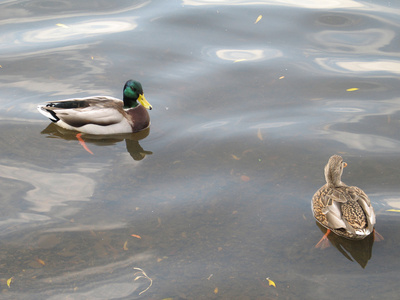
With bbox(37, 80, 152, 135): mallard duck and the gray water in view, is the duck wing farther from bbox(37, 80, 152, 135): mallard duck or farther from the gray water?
the gray water

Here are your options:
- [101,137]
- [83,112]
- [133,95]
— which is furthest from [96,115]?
[133,95]

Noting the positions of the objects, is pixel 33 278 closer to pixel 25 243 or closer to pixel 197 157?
pixel 25 243

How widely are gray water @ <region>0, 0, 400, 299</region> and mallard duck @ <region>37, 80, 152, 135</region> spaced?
0.15 metres

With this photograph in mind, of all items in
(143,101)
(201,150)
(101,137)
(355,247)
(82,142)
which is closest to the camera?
(355,247)

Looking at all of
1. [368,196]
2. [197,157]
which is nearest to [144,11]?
[197,157]

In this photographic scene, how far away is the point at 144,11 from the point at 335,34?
3451mm

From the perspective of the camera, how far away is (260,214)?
16.6 feet

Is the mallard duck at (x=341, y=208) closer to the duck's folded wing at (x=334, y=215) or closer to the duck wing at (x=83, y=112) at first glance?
the duck's folded wing at (x=334, y=215)

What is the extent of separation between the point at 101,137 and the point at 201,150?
1317 mm

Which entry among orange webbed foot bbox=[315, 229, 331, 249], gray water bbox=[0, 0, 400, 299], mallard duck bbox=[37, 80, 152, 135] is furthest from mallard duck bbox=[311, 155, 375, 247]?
mallard duck bbox=[37, 80, 152, 135]

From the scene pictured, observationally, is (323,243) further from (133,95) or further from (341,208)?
(133,95)

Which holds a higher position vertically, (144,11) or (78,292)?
(144,11)

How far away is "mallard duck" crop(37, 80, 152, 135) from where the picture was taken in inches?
260

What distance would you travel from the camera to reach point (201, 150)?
6105mm
